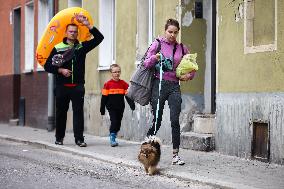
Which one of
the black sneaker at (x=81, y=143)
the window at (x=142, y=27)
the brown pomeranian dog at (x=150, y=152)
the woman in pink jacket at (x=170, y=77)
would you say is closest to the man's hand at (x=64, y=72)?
the black sneaker at (x=81, y=143)

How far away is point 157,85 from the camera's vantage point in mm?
9961

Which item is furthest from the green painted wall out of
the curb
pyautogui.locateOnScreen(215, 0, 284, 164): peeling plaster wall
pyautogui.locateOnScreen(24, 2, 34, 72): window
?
pyautogui.locateOnScreen(24, 2, 34, 72): window

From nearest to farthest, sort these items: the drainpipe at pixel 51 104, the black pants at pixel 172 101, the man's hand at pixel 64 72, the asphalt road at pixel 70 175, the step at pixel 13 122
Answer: the asphalt road at pixel 70 175
the black pants at pixel 172 101
the man's hand at pixel 64 72
the drainpipe at pixel 51 104
the step at pixel 13 122

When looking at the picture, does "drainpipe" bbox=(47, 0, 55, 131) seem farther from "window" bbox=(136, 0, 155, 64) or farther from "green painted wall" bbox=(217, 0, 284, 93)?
"green painted wall" bbox=(217, 0, 284, 93)

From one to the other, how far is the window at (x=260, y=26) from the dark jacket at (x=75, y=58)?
324 cm

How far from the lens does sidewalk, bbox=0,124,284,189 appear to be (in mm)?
8336

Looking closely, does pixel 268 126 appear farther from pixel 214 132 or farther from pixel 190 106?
pixel 190 106

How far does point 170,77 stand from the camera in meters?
9.91

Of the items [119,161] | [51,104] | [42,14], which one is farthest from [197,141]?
[42,14]

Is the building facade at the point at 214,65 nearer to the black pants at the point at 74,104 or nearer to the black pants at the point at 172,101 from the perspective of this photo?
the black pants at the point at 172,101

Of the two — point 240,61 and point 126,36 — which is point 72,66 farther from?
point 240,61

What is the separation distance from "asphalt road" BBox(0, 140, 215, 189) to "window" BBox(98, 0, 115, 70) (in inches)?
203

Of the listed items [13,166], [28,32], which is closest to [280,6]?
[13,166]

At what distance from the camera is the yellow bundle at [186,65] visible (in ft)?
31.7
